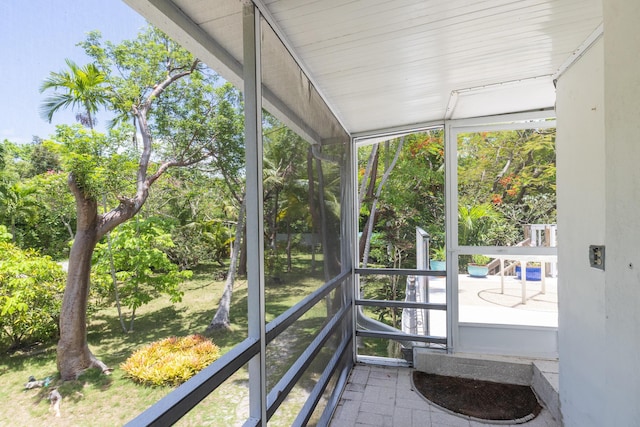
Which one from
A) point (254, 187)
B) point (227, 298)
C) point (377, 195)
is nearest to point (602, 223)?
point (254, 187)

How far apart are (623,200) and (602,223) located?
73 cm

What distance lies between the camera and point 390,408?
2.39m

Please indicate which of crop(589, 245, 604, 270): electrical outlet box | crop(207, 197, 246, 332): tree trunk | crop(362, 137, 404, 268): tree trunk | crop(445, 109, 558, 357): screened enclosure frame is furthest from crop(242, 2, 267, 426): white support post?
crop(362, 137, 404, 268): tree trunk

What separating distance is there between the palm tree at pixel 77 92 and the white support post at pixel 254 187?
63 centimetres

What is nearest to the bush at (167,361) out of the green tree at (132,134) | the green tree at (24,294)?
the green tree at (132,134)

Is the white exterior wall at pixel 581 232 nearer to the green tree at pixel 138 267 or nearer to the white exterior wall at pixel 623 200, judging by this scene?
the white exterior wall at pixel 623 200

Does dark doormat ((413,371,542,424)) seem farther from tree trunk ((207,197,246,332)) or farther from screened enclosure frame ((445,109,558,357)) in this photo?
tree trunk ((207,197,246,332))

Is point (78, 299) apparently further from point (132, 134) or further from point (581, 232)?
point (581, 232)

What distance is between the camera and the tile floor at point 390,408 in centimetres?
221

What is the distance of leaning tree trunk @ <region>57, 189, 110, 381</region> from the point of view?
3.90ft

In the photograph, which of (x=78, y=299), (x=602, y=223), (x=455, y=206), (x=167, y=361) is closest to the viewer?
(x=78, y=299)

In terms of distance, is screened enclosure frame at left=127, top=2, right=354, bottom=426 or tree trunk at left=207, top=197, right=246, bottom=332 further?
tree trunk at left=207, top=197, right=246, bottom=332

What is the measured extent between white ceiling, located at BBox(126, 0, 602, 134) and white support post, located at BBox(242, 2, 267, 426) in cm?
13

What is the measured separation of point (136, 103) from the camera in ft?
7.30
